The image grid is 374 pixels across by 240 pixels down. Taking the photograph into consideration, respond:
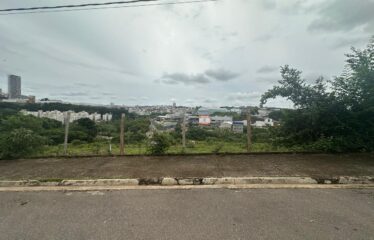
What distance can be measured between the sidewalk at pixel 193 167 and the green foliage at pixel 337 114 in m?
0.48

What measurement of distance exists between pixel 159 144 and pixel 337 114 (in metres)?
5.47

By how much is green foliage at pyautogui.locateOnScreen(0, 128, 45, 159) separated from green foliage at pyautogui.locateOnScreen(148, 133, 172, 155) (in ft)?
11.9

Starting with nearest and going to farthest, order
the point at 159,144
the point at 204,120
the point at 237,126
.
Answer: the point at 159,144 < the point at 237,126 < the point at 204,120

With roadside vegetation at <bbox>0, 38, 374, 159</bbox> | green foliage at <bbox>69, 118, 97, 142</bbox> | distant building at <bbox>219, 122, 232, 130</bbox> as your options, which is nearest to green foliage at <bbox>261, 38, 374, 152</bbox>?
roadside vegetation at <bbox>0, 38, 374, 159</bbox>

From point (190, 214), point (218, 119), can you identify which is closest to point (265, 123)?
point (218, 119)

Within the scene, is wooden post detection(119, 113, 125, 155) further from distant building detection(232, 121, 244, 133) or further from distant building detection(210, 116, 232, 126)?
distant building detection(232, 121, 244, 133)

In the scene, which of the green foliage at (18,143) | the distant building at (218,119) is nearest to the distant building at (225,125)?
the distant building at (218,119)

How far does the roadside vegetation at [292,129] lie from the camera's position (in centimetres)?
698

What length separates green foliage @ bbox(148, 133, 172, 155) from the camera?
737 cm

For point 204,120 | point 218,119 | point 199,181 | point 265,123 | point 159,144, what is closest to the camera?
point 199,181

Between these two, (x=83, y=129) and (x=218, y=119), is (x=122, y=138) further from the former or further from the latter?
(x=83, y=129)

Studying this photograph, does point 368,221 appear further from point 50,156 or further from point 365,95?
point 50,156

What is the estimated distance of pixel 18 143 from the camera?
7.14 m

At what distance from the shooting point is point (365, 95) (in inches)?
274
